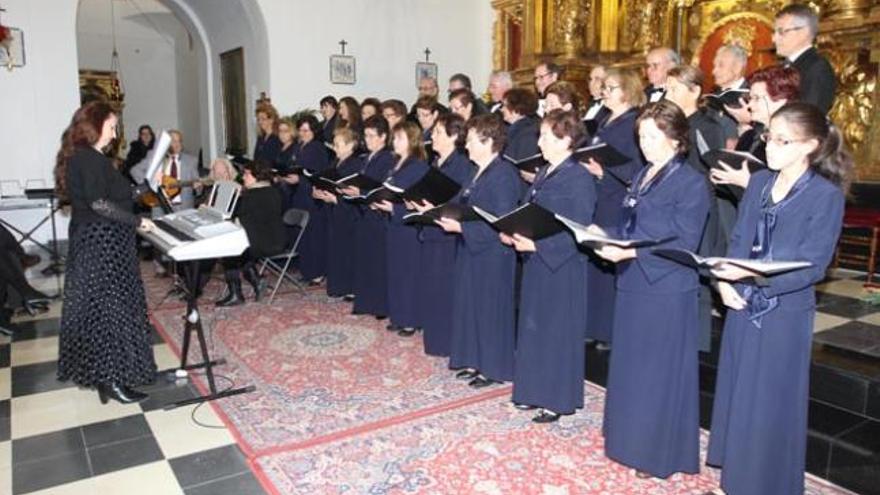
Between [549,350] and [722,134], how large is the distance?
1799 millimetres

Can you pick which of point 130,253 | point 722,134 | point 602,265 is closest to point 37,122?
point 130,253

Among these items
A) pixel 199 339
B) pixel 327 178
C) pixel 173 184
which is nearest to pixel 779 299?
pixel 199 339

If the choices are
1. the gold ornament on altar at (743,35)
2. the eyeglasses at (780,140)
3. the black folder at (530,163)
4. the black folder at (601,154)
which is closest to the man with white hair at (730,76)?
the black folder at (601,154)

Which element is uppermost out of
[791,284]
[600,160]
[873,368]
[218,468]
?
[600,160]

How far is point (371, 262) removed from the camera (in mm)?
5914

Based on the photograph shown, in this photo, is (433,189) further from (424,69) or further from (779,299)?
(424,69)

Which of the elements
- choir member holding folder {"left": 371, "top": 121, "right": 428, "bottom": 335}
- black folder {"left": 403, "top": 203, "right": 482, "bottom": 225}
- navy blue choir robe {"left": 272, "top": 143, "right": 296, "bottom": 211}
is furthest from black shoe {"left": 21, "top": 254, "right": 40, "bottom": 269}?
black folder {"left": 403, "top": 203, "right": 482, "bottom": 225}

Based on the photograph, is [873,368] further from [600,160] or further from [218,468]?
[218,468]

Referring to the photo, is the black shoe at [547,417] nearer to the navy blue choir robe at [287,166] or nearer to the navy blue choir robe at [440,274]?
the navy blue choir robe at [440,274]

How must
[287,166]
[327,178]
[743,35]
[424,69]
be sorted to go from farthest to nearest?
[424,69] < [743,35] < [287,166] < [327,178]

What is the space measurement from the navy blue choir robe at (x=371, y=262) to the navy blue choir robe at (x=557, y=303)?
2.23 metres

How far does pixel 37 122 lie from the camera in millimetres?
9133

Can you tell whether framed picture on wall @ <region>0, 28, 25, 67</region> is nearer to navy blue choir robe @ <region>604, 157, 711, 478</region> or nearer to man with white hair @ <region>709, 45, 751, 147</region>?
man with white hair @ <region>709, 45, 751, 147</region>

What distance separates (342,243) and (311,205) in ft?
3.22
